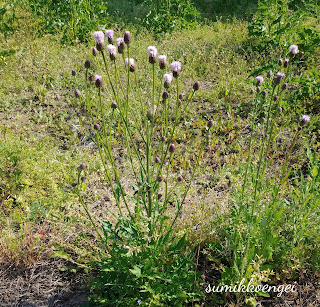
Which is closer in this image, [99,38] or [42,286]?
[99,38]

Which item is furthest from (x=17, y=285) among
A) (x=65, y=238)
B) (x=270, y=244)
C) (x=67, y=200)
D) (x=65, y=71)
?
(x=65, y=71)

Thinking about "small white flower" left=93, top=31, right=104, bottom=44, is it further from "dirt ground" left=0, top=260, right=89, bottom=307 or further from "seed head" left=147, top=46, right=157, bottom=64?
"dirt ground" left=0, top=260, right=89, bottom=307

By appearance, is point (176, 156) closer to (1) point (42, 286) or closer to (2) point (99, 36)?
(1) point (42, 286)

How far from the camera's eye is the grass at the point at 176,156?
209 cm

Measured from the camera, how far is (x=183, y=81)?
15.2 ft

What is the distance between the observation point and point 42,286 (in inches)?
82.8

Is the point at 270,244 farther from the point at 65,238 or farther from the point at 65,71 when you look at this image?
the point at 65,71

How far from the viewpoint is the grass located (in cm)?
209

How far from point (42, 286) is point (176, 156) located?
1803 millimetres

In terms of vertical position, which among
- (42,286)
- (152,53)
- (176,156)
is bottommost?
(42,286)

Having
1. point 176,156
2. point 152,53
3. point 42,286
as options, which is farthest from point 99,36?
point 176,156

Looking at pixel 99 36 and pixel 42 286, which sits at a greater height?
pixel 99 36

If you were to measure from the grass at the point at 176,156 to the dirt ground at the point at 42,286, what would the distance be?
10 cm

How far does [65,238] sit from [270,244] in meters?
1.45
